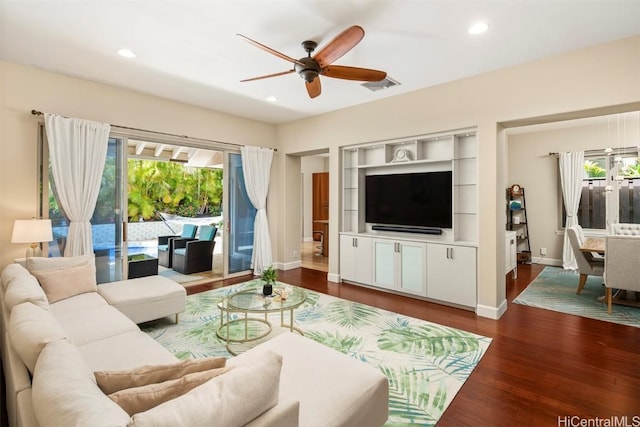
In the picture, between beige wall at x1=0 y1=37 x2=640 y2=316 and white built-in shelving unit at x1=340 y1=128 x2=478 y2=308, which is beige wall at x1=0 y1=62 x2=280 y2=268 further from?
white built-in shelving unit at x1=340 y1=128 x2=478 y2=308

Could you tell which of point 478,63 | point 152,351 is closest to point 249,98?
point 478,63

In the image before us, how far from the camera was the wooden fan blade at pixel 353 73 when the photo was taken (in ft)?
9.15

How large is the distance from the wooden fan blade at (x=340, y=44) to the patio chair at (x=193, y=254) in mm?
4249

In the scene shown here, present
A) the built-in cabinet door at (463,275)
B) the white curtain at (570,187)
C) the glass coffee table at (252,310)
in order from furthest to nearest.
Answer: the white curtain at (570,187), the built-in cabinet door at (463,275), the glass coffee table at (252,310)

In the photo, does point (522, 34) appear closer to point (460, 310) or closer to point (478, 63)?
point (478, 63)

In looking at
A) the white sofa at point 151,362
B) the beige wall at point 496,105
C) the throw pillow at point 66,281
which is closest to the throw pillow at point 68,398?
the white sofa at point 151,362

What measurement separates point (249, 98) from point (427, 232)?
3333 millimetres

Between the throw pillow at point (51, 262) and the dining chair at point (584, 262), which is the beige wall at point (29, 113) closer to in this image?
the throw pillow at point (51, 262)

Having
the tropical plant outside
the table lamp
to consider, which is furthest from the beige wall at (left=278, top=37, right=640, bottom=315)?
the tropical plant outside

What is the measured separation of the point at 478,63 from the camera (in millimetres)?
3484

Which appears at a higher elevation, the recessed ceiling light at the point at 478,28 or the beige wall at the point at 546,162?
the recessed ceiling light at the point at 478,28

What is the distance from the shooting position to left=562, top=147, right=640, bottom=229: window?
19.3 feet

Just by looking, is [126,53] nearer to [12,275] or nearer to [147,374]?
[12,275]

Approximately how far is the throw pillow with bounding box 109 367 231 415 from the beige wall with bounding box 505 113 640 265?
7460 millimetres
